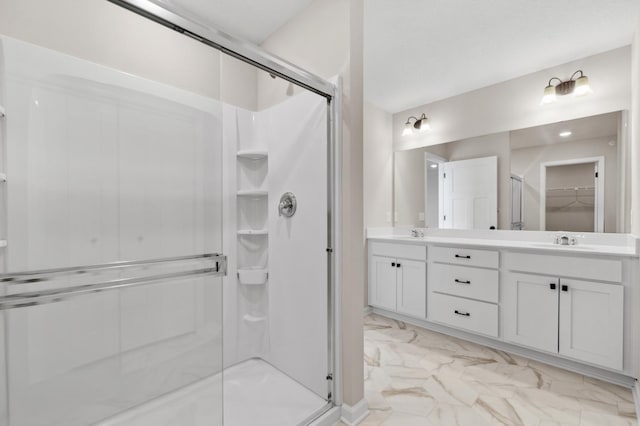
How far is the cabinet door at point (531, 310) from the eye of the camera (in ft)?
6.86

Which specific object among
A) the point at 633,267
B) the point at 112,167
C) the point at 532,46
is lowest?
the point at 633,267

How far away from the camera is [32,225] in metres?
0.93

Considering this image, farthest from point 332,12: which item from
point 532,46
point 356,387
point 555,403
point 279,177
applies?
point 555,403

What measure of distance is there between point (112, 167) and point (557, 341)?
286 centimetres

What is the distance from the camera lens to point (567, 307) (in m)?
2.03

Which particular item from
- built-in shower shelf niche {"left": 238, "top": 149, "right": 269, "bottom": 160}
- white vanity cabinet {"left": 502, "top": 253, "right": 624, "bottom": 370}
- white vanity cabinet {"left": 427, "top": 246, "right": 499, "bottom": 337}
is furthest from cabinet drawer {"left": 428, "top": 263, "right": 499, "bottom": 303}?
built-in shower shelf niche {"left": 238, "top": 149, "right": 269, "bottom": 160}

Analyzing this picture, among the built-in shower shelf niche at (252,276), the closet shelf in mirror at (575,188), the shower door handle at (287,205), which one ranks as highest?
the closet shelf in mirror at (575,188)

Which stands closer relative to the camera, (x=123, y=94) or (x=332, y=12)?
(x=123, y=94)

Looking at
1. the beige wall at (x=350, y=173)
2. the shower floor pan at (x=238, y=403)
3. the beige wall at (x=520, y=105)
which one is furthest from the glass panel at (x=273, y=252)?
the beige wall at (x=520, y=105)

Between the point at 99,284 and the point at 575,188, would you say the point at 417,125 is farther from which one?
the point at 99,284

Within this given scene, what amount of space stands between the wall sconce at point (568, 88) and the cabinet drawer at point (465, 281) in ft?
5.24

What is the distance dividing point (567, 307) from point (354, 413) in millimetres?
1683

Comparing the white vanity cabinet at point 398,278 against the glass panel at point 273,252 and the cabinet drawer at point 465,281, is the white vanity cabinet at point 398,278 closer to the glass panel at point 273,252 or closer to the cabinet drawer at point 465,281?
the cabinet drawer at point 465,281

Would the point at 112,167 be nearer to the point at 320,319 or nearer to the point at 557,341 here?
the point at 320,319
